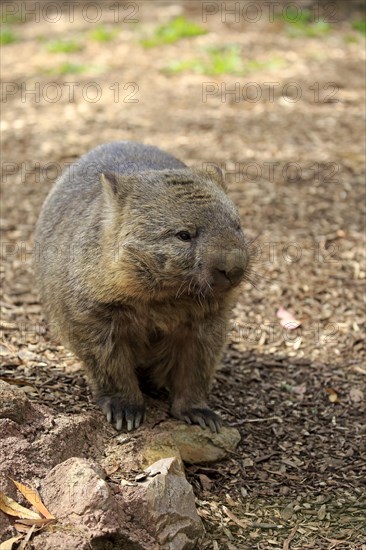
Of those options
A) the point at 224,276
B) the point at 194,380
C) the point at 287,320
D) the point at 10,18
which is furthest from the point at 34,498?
the point at 10,18

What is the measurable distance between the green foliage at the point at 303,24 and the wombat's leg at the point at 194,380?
8841mm

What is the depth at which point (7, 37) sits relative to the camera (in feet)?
43.3

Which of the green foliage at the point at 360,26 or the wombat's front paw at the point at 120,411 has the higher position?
the wombat's front paw at the point at 120,411

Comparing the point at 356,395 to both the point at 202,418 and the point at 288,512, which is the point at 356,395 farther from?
the point at 288,512

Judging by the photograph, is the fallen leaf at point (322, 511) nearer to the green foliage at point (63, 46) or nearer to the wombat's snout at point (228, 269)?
the wombat's snout at point (228, 269)

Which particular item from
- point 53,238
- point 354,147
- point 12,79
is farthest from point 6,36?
point 53,238

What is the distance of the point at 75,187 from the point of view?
597 cm

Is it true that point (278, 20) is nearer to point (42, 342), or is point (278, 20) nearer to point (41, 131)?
point (41, 131)

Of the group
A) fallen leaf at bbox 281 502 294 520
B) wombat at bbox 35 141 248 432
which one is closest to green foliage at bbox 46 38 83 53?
wombat at bbox 35 141 248 432

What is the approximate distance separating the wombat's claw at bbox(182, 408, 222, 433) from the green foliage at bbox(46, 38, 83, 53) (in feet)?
27.6

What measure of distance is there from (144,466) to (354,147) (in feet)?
19.0

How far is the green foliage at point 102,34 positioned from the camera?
12906 millimetres

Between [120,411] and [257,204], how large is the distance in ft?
11.8

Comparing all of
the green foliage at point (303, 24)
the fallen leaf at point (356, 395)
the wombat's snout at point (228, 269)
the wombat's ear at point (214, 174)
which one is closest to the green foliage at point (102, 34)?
the green foliage at point (303, 24)
